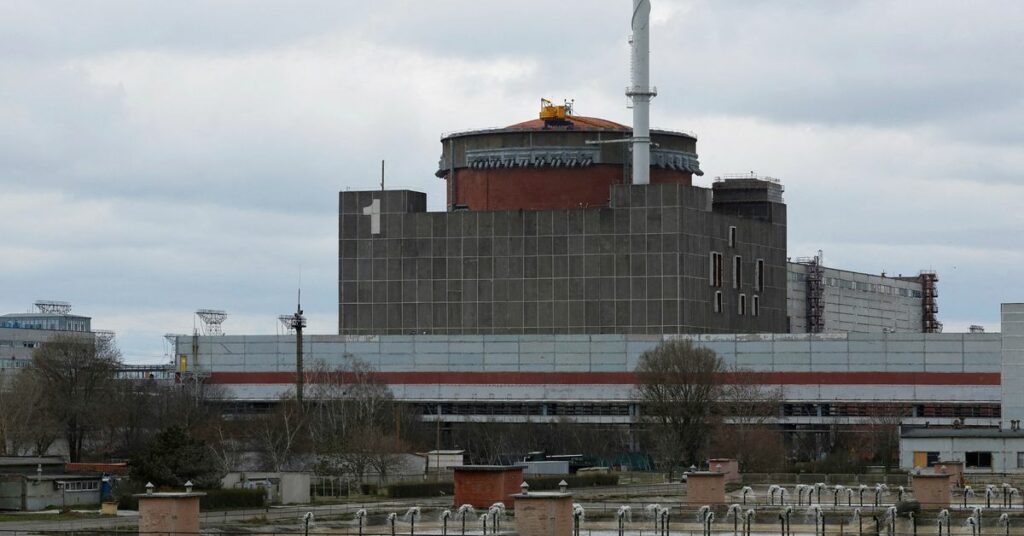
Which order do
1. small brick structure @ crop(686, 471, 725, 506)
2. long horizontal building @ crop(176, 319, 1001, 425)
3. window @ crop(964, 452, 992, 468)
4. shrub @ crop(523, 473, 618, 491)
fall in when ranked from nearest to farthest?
small brick structure @ crop(686, 471, 725, 506)
shrub @ crop(523, 473, 618, 491)
window @ crop(964, 452, 992, 468)
long horizontal building @ crop(176, 319, 1001, 425)

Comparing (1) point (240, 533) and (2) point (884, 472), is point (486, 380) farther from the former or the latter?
(1) point (240, 533)

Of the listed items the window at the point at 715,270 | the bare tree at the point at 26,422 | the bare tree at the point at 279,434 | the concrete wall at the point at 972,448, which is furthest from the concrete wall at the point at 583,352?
the concrete wall at the point at 972,448

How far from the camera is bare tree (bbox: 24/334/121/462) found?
14638 cm

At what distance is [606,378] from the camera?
15525 cm

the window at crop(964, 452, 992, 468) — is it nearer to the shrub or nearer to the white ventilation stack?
the shrub

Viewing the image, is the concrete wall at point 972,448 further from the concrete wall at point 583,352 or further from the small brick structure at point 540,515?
the small brick structure at point 540,515

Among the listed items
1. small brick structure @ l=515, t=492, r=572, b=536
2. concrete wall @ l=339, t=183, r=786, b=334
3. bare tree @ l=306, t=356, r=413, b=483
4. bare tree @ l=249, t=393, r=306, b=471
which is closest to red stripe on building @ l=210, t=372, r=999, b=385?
bare tree @ l=306, t=356, r=413, b=483

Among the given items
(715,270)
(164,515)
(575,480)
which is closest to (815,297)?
(715,270)

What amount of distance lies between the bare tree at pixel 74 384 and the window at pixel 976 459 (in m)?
66.3

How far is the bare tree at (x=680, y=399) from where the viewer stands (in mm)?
130375

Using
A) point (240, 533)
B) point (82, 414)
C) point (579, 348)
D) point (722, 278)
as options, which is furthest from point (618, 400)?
point (240, 533)

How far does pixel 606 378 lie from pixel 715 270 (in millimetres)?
16432

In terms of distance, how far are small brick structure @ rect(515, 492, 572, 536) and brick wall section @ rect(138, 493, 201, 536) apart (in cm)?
892

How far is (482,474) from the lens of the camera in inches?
2643
